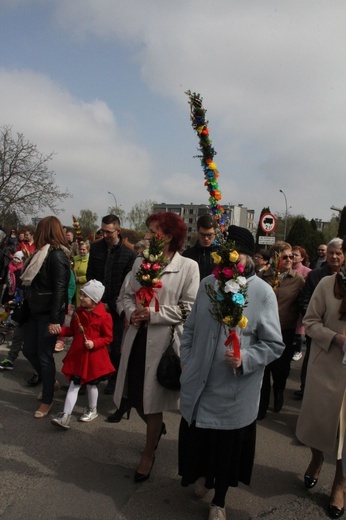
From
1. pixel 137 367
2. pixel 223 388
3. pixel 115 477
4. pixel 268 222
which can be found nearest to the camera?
pixel 223 388

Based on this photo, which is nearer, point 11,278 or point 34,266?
point 34,266

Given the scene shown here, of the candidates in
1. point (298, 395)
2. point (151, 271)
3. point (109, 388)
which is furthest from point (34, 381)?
point (298, 395)

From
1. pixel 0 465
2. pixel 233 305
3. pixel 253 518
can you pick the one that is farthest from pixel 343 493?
pixel 0 465

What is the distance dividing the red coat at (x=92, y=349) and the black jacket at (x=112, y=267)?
0.57m

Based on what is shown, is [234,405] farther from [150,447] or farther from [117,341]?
[117,341]

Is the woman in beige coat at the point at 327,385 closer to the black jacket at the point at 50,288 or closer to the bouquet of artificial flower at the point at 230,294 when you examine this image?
the bouquet of artificial flower at the point at 230,294

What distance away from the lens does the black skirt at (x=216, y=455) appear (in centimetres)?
292

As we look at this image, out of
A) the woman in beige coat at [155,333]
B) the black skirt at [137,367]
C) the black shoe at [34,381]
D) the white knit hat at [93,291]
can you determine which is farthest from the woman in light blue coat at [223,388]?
the black shoe at [34,381]

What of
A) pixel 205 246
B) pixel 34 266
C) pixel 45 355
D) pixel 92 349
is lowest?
pixel 45 355

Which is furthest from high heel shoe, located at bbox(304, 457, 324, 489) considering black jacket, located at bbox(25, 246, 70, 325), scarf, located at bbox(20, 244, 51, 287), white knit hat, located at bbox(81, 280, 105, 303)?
scarf, located at bbox(20, 244, 51, 287)

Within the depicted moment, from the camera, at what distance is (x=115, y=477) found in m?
3.48

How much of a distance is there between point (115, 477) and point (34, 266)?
229 centimetres

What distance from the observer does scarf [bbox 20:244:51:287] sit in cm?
462

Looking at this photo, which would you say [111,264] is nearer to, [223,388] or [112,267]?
[112,267]
